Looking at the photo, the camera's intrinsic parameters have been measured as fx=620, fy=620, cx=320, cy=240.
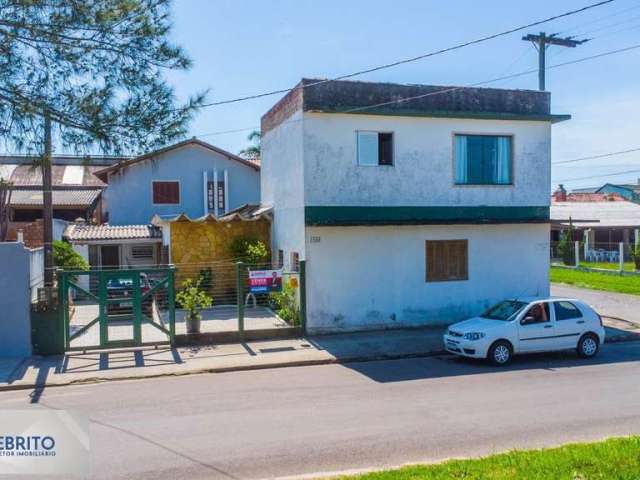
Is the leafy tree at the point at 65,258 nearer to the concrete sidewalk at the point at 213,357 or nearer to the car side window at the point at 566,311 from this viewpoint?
the concrete sidewalk at the point at 213,357

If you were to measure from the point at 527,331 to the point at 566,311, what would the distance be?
1.26 metres

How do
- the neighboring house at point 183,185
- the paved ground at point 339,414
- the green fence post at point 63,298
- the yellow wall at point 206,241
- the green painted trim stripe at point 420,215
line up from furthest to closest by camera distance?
the neighboring house at point 183,185, the yellow wall at point 206,241, the green painted trim stripe at point 420,215, the green fence post at point 63,298, the paved ground at point 339,414

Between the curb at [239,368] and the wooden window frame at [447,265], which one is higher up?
the wooden window frame at [447,265]

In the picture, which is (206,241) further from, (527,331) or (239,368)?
(527,331)

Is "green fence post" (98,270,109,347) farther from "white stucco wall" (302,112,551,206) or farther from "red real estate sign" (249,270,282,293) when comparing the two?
"white stucco wall" (302,112,551,206)

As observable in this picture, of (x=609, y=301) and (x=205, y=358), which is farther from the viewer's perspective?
(x=609, y=301)

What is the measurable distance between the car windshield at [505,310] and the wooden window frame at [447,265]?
340 cm

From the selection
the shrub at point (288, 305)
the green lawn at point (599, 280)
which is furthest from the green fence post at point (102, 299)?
the green lawn at point (599, 280)

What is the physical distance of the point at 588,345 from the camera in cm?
1388

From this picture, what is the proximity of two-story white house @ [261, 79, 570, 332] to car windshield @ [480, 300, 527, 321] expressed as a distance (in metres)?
3.38

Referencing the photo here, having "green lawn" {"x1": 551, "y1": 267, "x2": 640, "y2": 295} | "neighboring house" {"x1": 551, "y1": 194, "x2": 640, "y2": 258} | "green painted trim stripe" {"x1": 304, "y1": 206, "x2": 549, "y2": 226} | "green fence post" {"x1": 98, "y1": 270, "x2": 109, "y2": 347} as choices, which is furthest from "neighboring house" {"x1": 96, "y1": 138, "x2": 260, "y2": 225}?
"neighboring house" {"x1": 551, "y1": 194, "x2": 640, "y2": 258}

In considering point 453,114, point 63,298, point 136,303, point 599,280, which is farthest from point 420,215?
point 599,280

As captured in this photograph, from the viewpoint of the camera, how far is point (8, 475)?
712cm

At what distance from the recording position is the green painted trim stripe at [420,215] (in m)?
16.6
